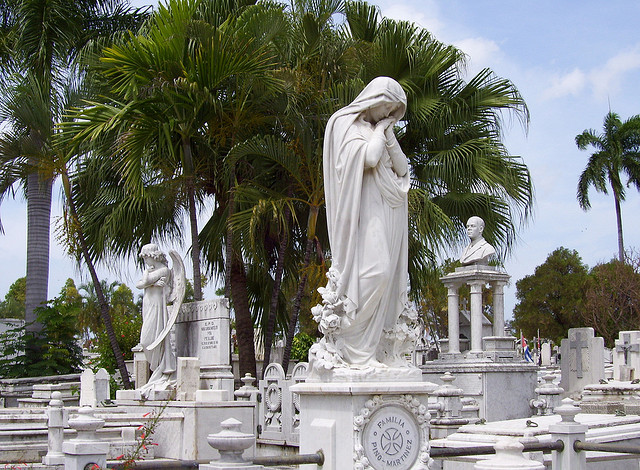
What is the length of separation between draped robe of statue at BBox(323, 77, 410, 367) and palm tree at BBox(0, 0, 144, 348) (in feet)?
41.5

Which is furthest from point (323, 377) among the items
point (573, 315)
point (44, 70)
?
point (573, 315)

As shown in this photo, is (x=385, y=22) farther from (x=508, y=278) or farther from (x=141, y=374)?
(x=141, y=374)

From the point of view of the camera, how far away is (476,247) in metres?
16.9

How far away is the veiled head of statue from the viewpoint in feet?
19.4

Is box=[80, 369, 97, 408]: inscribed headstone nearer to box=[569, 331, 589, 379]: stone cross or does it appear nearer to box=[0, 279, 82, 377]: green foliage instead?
box=[0, 279, 82, 377]: green foliage

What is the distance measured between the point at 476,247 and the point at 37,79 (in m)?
11.3

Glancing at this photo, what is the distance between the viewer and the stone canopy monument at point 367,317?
17.4 feet

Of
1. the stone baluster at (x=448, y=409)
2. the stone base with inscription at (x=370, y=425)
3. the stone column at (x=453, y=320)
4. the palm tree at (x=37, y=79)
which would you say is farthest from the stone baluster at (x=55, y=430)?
the stone column at (x=453, y=320)

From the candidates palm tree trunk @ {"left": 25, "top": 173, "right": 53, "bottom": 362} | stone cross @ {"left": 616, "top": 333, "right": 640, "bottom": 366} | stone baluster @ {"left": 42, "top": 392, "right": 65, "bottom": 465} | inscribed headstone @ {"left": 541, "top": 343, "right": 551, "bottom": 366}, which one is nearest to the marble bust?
stone cross @ {"left": 616, "top": 333, "right": 640, "bottom": 366}

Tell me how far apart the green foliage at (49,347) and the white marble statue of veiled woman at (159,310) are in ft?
24.3

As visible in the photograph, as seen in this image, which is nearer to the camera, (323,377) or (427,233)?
(323,377)

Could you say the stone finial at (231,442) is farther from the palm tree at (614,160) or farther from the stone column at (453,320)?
the palm tree at (614,160)

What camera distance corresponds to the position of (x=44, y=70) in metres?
20.2

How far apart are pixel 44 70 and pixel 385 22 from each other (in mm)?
8738
